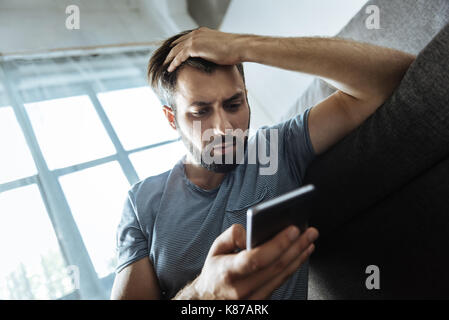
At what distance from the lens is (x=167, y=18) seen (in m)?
2.36

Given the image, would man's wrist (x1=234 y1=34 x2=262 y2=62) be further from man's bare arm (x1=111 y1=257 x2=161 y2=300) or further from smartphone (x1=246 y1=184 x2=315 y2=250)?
man's bare arm (x1=111 y1=257 x2=161 y2=300)

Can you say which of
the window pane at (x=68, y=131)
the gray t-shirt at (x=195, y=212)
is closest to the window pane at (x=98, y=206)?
the window pane at (x=68, y=131)

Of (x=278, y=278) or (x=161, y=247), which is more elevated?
(x=161, y=247)

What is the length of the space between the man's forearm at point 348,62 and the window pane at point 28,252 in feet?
4.91

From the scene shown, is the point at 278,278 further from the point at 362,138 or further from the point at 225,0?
the point at 225,0

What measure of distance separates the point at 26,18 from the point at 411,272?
2.64 metres

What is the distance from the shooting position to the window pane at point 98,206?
5.30ft

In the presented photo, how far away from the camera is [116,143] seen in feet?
6.47

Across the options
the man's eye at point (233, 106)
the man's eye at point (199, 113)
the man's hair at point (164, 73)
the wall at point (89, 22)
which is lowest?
the man's eye at point (233, 106)

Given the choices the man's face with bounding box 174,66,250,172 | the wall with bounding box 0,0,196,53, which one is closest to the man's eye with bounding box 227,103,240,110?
the man's face with bounding box 174,66,250,172

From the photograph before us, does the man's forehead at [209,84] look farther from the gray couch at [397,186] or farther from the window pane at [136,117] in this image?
the window pane at [136,117]

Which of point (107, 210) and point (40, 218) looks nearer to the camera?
point (40, 218)
